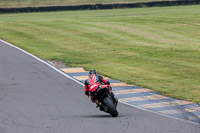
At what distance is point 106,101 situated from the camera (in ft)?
41.3

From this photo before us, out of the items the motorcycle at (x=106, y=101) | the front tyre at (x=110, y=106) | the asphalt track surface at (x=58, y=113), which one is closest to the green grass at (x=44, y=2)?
the asphalt track surface at (x=58, y=113)

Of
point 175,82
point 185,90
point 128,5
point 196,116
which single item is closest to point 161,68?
point 175,82

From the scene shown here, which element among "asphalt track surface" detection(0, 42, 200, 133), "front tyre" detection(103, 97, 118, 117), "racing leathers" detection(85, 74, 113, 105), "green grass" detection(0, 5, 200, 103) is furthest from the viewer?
"green grass" detection(0, 5, 200, 103)

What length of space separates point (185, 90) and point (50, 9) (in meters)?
35.1

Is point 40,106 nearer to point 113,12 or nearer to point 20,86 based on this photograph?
point 20,86

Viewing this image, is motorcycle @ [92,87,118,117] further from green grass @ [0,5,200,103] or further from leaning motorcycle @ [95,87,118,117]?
green grass @ [0,5,200,103]

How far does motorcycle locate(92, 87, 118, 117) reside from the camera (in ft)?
41.0

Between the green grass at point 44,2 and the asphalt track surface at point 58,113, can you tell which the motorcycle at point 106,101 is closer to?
the asphalt track surface at point 58,113

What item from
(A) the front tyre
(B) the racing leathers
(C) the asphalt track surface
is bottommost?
(C) the asphalt track surface

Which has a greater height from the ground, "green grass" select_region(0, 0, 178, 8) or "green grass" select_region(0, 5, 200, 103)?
"green grass" select_region(0, 0, 178, 8)

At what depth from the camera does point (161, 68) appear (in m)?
21.9

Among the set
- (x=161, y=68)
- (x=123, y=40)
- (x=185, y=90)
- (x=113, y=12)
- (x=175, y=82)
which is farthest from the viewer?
(x=113, y=12)

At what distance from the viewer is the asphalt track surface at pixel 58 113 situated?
11.3 m

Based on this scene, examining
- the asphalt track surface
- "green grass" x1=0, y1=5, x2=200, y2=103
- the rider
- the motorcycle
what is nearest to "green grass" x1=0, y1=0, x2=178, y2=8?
"green grass" x1=0, y1=5, x2=200, y2=103
